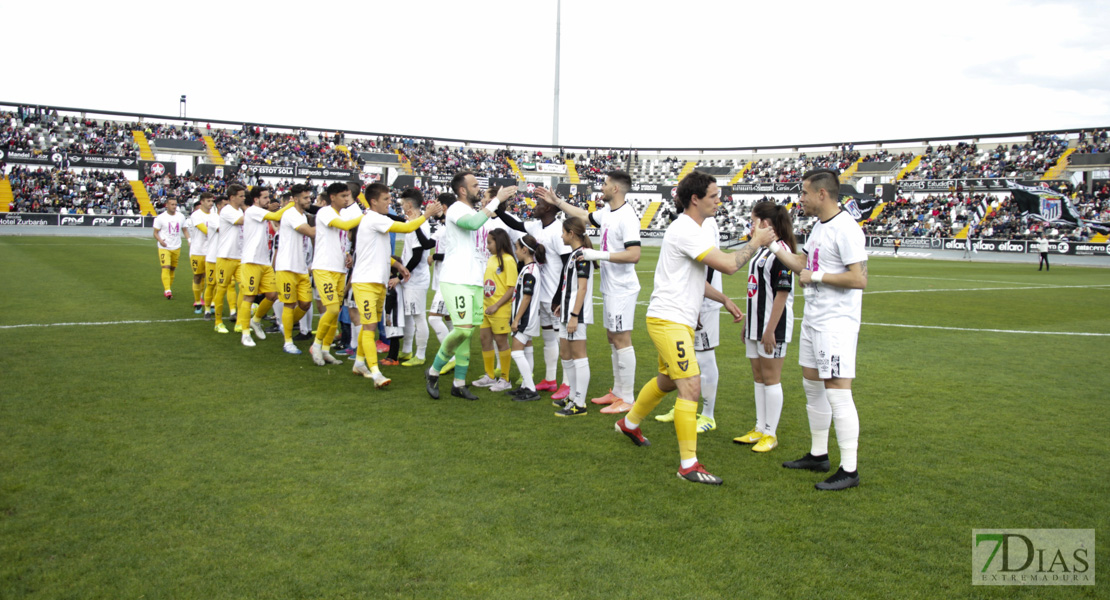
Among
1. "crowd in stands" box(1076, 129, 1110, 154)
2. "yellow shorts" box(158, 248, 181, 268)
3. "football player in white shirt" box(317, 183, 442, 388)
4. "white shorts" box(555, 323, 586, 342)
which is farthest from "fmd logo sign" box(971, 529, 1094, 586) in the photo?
"crowd in stands" box(1076, 129, 1110, 154)

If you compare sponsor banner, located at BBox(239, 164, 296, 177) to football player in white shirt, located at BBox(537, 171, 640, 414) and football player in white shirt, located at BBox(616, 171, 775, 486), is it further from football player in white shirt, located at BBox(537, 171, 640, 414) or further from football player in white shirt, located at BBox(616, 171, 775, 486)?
football player in white shirt, located at BBox(616, 171, 775, 486)

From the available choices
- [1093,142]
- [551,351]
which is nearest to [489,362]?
[551,351]

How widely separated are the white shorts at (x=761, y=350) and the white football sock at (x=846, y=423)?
0.87m

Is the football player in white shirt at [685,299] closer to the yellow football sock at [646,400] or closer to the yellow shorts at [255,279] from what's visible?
the yellow football sock at [646,400]

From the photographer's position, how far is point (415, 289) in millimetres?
9047

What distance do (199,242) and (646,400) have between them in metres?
10.8

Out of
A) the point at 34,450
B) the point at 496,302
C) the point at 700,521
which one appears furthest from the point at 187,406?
the point at 700,521

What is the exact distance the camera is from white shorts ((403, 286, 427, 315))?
9.00m

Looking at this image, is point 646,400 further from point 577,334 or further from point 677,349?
point 577,334

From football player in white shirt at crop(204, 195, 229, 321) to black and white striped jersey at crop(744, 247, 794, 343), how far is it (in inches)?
354

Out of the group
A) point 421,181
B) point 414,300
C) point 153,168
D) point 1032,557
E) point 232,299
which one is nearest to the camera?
point 1032,557

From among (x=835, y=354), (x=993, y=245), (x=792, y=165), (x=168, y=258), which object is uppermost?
(x=792, y=165)

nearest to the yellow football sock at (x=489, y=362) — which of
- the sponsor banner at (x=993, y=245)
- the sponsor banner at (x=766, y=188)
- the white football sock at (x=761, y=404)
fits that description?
the white football sock at (x=761, y=404)

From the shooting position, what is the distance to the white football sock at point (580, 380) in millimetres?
6887
